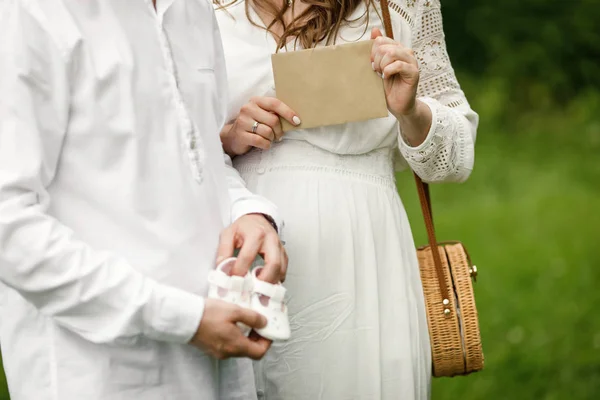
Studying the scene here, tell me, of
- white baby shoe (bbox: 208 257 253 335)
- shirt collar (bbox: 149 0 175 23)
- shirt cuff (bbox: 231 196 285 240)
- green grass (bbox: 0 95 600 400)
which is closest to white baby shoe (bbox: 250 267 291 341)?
white baby shoe (bbox: 208 257 253 335)

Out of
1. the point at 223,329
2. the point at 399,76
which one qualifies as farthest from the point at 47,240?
the point at 399,76

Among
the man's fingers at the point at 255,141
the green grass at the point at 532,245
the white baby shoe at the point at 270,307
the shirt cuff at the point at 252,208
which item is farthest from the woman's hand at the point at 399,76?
the green grass at the point at 532,245

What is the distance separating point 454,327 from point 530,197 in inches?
204

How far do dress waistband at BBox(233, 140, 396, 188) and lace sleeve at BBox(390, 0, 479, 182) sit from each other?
83mm

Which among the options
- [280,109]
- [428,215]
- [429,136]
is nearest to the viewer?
[280,109]

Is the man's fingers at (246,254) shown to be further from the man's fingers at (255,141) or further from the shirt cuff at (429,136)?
the shirt cuff at (429,136)

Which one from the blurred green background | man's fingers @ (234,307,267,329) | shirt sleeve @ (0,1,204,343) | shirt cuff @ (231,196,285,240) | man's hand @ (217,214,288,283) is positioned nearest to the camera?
shirt sleeve @ (0,1,204,343)

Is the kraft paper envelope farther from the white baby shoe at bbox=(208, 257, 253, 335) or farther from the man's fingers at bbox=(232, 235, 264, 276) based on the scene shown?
the white baby shoe at bbox=(208, 257, 253, 335)

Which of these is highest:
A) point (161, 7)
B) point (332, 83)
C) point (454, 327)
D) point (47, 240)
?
point (161, 7)

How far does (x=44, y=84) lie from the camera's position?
162cm

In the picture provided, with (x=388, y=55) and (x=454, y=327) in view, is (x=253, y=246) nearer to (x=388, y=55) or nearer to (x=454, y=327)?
(x=388, y=55)

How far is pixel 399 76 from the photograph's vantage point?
221cm

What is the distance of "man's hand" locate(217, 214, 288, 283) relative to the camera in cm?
180

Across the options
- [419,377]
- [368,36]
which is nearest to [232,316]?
[419,377]
